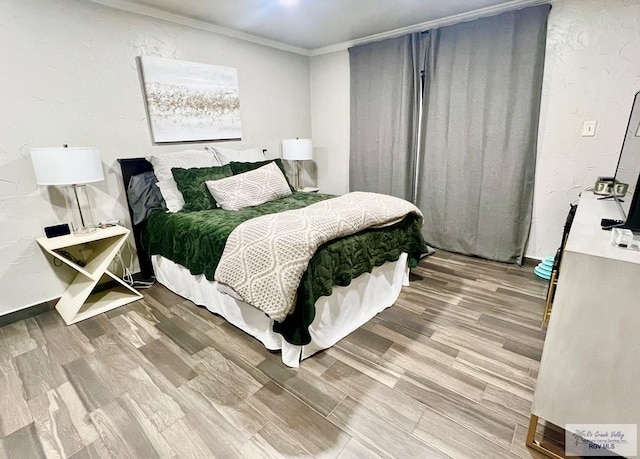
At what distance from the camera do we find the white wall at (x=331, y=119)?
389 centimetres

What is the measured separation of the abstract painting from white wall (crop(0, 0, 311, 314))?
0.29ft

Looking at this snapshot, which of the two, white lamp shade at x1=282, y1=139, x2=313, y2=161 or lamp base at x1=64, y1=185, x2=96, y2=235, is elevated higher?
white lamp shade at x1=282, y1=139, x2=313, y2=161

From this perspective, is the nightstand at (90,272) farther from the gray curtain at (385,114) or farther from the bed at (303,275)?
the gray curtain at (385,114)

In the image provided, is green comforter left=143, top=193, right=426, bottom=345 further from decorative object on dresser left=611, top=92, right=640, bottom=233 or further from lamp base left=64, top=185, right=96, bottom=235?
decorative object on dresser left=611, top=92, right=640, bottom=233

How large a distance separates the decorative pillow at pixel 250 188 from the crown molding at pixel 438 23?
184 centimetres

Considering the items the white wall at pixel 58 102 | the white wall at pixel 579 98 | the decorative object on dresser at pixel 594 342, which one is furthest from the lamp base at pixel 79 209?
the white wall at pixel 579 98

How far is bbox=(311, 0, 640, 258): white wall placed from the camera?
230 centimetres

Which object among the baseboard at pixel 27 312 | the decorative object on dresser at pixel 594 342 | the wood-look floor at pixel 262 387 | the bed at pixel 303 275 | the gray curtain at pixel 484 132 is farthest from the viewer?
the gray curtain at pixel 484 132

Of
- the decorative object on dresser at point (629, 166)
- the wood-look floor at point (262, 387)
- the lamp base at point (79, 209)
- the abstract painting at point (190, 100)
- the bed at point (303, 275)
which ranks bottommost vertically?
the wood-look floor at point (262, 387)

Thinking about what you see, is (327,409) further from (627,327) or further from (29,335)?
(29,335)

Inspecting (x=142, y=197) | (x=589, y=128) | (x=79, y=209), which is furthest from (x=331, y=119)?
(x=79, y=209)

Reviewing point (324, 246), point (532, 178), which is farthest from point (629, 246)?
point (532, 178)

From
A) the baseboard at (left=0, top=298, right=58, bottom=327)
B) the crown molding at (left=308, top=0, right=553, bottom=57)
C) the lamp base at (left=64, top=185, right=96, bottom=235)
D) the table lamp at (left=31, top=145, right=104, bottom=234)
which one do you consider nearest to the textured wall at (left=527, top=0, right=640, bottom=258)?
the crown molding at (left=308, top=0, right=553, bottom=57)

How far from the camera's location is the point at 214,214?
2387mm
